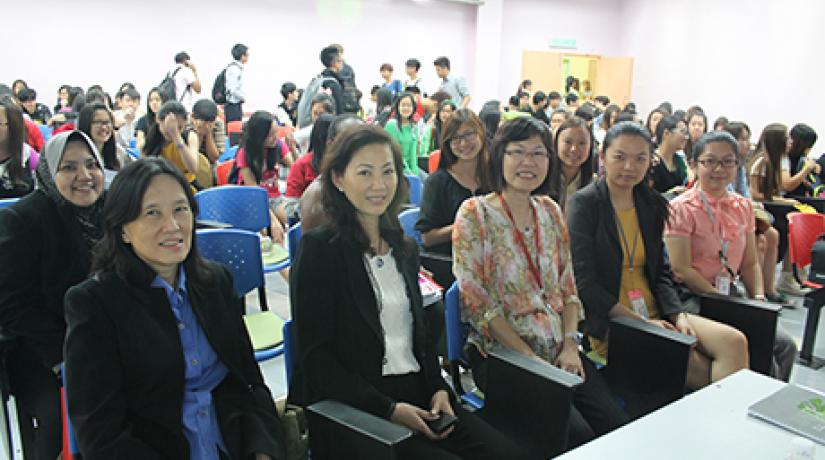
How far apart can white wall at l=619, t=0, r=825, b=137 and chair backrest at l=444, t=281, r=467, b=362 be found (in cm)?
1029

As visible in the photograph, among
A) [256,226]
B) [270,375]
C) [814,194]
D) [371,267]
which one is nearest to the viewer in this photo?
[371,267]

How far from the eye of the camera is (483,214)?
7.30 ft

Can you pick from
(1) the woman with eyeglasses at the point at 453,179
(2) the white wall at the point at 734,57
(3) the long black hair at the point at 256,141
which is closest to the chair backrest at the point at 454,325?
(1) the woman with eyeglasses at the point at 453,179

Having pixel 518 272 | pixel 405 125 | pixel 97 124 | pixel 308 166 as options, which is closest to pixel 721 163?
pixel 518 272

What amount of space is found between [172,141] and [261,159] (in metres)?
0.67

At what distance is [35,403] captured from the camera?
2.01m

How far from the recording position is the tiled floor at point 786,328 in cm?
322

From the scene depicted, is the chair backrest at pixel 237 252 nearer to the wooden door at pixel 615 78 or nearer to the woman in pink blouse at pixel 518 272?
the woman in pink blouse at pixel 518 272

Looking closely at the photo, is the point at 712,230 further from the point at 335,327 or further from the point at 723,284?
the point at 335,327

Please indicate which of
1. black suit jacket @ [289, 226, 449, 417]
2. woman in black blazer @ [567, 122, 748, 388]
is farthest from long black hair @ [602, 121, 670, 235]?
black suit jacket @ [289, 226, 449, 417]

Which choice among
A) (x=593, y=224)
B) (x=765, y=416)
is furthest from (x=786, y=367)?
(x=765, y=416)

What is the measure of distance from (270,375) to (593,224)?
187 centimetres

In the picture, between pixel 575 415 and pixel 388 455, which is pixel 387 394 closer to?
pixel 388 455

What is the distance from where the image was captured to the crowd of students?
1.55m
